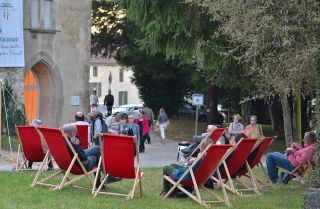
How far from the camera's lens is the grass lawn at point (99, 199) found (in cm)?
1083

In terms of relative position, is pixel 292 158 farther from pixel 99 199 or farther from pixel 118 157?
pixel 99 199

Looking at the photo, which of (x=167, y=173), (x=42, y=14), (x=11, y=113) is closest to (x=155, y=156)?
(x=11, y=113)

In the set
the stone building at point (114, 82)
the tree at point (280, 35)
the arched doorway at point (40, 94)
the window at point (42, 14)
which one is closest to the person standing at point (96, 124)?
the tree at point (280, 35)

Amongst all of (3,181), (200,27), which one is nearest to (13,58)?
(200,27)

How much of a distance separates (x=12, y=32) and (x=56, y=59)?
4.68 metres

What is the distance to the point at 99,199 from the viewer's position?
37.5 feet

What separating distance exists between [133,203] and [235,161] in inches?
107

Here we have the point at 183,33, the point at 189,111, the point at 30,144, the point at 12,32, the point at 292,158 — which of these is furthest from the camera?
the point at 189,111

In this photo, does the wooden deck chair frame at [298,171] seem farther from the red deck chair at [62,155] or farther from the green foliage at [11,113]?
the green foliage at [11,113]

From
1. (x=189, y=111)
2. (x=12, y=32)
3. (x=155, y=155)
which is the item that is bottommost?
(x=155, y=155)

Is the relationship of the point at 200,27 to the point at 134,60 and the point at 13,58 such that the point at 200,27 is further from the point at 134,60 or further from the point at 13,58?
the point at 134,60

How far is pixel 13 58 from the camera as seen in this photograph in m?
25.9

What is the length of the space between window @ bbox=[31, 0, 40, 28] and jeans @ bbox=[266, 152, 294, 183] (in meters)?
16.9

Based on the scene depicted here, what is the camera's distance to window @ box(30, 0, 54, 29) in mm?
29578
